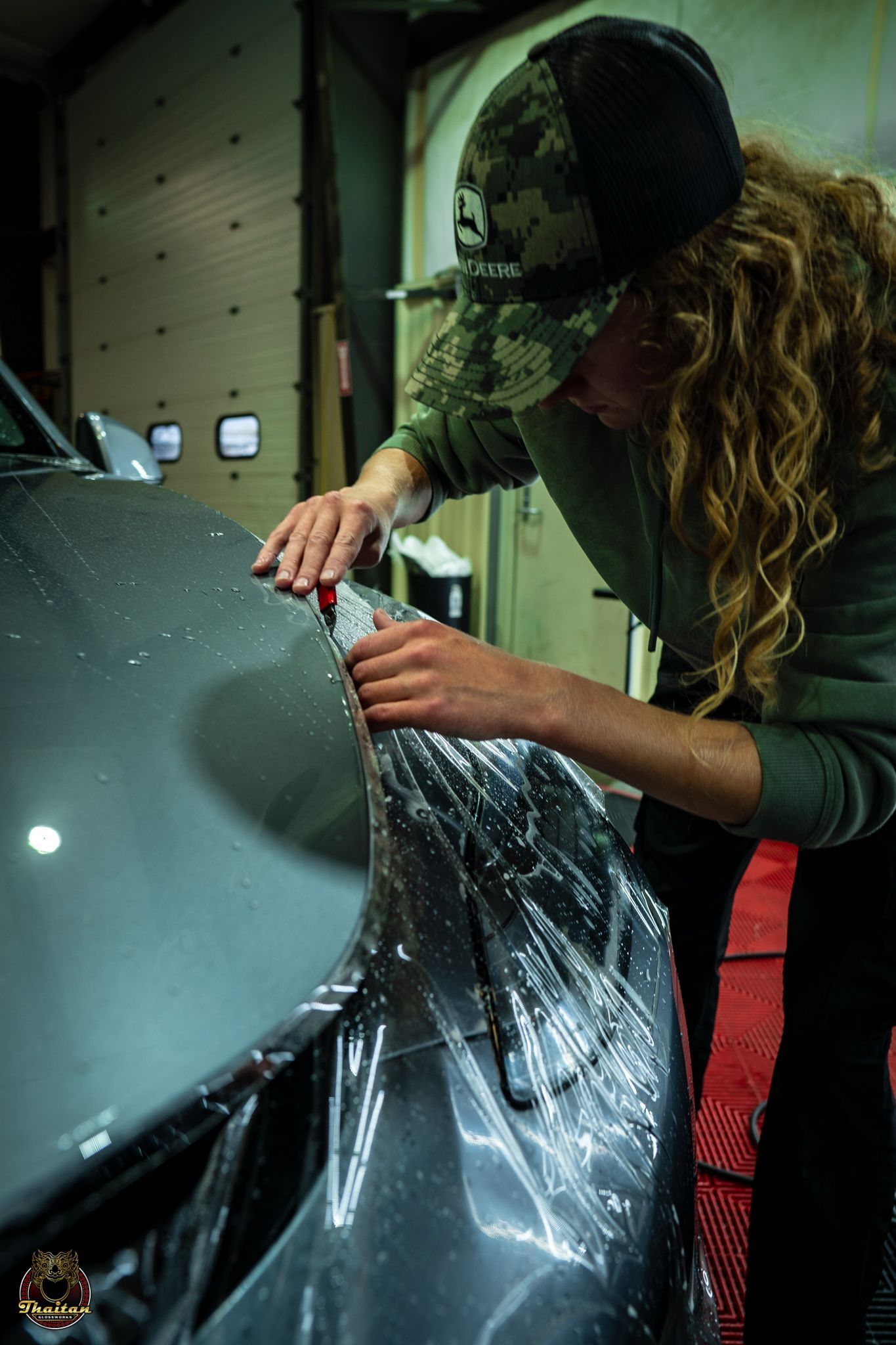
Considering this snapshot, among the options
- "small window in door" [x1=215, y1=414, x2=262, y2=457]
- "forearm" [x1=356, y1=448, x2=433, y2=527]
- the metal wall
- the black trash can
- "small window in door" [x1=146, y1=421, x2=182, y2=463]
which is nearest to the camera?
"forearm" [x1=356, y1=448, x2=433, y2=527]

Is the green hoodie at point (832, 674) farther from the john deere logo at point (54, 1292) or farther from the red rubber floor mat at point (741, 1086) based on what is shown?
the red rubber floor mat at point (741, 1086)

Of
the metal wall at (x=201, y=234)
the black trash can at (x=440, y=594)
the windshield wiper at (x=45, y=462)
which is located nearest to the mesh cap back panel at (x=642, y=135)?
the windshield wiper at (x=45, y=462)

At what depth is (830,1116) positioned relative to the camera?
1022mm

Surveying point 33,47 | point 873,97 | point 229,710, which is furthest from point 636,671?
point 33,47

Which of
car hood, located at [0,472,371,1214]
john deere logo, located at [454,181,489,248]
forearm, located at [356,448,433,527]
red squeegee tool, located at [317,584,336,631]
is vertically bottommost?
car hood, located at [0,472,371,1214]

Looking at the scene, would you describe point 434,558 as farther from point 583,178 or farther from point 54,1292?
point 54,1292

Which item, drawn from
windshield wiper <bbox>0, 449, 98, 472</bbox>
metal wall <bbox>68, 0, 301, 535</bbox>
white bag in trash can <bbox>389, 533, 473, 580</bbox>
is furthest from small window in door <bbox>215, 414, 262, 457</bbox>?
windshield wiper <bbox>0, 449, 98, 472</bbox>

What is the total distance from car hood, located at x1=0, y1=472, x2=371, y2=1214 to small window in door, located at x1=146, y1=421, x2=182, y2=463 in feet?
19.7

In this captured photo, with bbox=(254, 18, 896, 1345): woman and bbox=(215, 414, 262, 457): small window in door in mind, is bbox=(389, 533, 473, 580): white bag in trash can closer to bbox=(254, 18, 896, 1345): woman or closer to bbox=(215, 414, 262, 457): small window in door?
bbox=(215, 414, 262, 457): small window in door

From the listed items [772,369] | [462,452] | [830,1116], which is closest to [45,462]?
[462,452]

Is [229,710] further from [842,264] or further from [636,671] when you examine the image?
[636,671]

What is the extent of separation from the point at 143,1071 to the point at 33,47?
8.97 metres

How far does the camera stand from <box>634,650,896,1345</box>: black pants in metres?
1.00

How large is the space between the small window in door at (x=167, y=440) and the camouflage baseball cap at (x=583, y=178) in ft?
20.1
